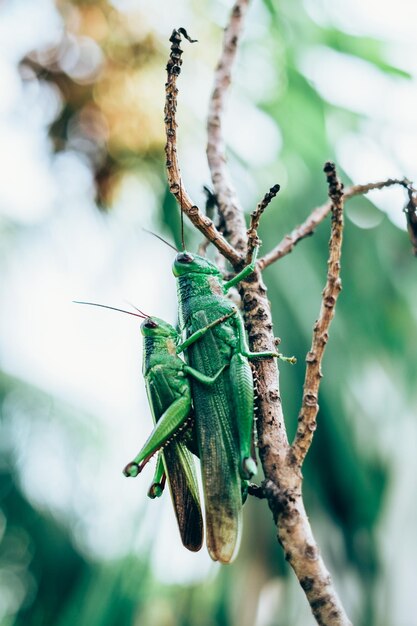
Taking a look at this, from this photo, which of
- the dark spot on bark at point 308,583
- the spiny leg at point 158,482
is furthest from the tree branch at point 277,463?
the spiny leg at point 158,482

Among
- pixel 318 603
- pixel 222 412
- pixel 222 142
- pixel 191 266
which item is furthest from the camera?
pixel 222 142

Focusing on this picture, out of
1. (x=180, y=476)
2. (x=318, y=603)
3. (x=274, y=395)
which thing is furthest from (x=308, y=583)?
(x=180, y=476)

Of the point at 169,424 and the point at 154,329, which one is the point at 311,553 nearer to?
the point at 169,424

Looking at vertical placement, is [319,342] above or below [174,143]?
below

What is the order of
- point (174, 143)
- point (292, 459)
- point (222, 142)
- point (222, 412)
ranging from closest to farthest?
point (292, 459) < point (174, 143) < point (222, 412) < point (222, 142)

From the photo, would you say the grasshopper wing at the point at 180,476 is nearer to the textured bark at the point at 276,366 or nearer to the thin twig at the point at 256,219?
the textured bark at the point at 276,366

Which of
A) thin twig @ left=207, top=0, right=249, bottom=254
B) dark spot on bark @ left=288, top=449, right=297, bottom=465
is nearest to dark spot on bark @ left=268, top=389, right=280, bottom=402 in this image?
dark spot on bark @ left=288, top=449, right=297, bottom=465

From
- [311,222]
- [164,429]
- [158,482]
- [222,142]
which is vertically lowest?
[158,482]
